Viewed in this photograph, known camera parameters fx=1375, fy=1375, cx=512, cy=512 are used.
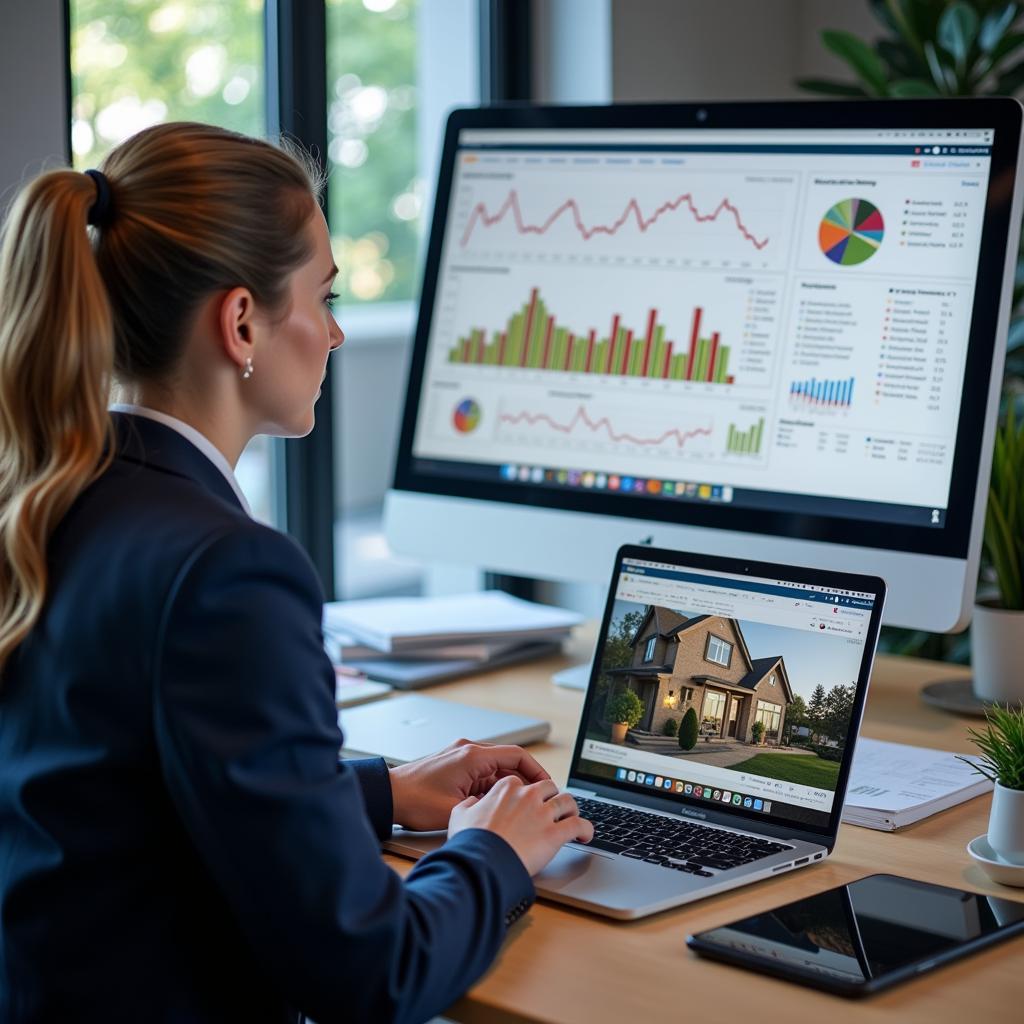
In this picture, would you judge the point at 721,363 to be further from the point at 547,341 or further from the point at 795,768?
the point at 795,768

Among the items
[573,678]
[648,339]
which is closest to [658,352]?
[648,339]

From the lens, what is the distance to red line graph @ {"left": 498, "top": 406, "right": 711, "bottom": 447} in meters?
1.46

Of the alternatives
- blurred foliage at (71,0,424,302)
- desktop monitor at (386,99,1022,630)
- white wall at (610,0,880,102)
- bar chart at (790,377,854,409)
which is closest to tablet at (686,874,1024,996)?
desktop monitor at (386,99,1022,630)

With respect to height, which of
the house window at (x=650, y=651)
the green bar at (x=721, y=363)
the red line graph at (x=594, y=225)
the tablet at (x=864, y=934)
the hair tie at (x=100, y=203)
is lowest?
the tablet at (x=864, y=934)

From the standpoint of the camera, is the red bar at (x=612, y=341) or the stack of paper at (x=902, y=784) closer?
the stack of paper at (x=902, y=784)

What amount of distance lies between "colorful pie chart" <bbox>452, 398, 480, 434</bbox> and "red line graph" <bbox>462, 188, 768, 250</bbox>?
0.62 ft

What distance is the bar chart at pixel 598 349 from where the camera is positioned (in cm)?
146

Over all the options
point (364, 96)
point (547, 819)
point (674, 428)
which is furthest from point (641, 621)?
point (364, 96)

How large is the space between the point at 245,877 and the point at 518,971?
20 centimetres

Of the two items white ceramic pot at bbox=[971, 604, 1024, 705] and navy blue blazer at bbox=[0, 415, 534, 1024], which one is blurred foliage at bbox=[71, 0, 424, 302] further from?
white ceramic pot at bbox=[971, 604, 1024, 705]

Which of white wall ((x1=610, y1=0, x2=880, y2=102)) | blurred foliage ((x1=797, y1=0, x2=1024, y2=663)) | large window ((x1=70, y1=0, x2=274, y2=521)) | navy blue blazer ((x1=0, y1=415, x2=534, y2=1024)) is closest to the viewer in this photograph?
navy blue blazer ((x1=0, y1=415, x2=534, y2=1024))

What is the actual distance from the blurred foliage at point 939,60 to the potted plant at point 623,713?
42.5 inches

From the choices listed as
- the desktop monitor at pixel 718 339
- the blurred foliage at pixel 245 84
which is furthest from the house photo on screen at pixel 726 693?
the blurred foliage at pixel 245 84

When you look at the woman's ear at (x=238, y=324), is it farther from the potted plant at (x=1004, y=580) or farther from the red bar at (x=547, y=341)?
the potted plant at (x=1004, y=580)
